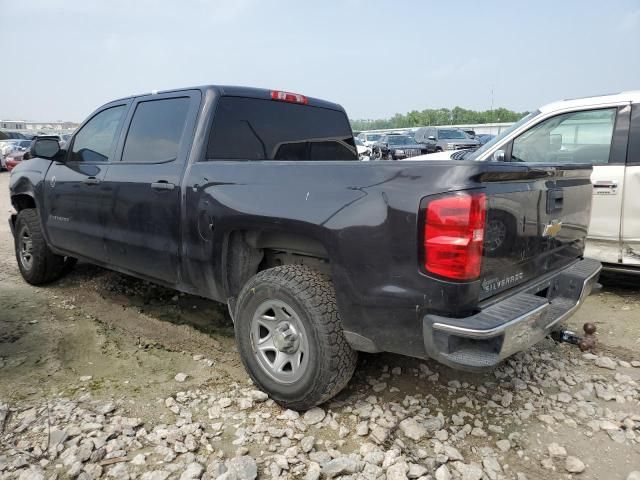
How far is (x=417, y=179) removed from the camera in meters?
2.16

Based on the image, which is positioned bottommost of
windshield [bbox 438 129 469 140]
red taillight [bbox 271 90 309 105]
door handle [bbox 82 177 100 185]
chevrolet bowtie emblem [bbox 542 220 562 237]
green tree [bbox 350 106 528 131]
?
chevrolet bowtie emblem [bbox 542 220 562 237]

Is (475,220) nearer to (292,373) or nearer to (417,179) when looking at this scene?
(417,179)

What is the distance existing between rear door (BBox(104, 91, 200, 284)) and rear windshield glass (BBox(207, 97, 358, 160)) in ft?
0.69

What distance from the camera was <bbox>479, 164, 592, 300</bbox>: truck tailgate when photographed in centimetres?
226

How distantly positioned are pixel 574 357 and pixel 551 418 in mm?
956

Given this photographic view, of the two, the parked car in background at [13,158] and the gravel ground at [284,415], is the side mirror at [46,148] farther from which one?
the parked car in background at [13,158]

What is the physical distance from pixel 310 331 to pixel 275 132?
1.79 meters

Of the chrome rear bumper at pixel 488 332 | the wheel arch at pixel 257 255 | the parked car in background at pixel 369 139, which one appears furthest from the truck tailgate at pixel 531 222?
the parked car in background at pixel 369 139

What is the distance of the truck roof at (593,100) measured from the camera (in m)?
4.58

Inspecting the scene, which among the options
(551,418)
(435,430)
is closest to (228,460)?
(435,430)

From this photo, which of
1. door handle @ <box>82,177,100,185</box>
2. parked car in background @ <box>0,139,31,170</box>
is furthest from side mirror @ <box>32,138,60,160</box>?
parked car in background @ <box>0,139,31,170</box>

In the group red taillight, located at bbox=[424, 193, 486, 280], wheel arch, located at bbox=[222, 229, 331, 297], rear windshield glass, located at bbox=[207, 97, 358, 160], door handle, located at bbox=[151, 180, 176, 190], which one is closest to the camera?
red taillight, located at bbox=[424, 193, 486, 280]

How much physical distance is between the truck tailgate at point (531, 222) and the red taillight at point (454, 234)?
98 millimetres

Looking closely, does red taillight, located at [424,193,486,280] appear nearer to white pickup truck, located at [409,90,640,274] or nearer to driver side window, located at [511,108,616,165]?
white pickup truck, located at [409,90,640,274]
